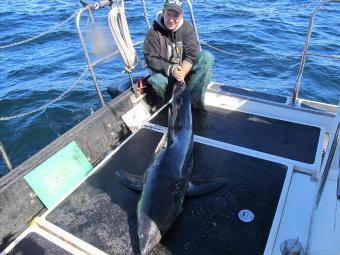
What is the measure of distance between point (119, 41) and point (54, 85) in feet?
14.9

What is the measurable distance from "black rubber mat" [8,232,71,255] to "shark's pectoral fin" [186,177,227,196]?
4.53 feet

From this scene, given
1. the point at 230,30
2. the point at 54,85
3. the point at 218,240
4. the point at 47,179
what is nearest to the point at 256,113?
the point at 218,240

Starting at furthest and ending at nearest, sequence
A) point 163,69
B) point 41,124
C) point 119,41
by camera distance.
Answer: point 41,124
point 163,69
point 119,41

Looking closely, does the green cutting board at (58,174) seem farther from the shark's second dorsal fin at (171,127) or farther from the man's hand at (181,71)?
the man's hand at (181,71)

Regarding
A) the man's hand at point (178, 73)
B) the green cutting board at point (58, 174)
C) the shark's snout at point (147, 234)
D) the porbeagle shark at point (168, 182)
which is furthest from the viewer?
the man's hand at point (178, 73)

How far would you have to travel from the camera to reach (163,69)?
5.32 metres

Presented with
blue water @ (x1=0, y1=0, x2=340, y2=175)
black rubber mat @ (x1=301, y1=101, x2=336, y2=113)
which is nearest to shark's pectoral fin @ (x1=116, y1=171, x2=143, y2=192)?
blue water @ (x1=0, y1=0, x2=340, y2=175)

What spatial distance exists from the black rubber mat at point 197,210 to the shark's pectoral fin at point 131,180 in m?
0.06

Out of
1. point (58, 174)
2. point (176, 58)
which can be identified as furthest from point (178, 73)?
point (58, 174)

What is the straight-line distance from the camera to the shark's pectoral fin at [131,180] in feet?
12.4

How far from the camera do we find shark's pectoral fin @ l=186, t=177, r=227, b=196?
3665 millimetres

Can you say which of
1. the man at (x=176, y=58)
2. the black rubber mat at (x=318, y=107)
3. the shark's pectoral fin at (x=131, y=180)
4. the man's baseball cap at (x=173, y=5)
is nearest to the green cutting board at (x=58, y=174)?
the shark's pectoral fin at (x=131, y=180)

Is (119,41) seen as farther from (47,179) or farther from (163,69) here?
(47,179)

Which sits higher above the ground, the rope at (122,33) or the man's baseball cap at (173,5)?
the man's baseball cap at (173,5)
